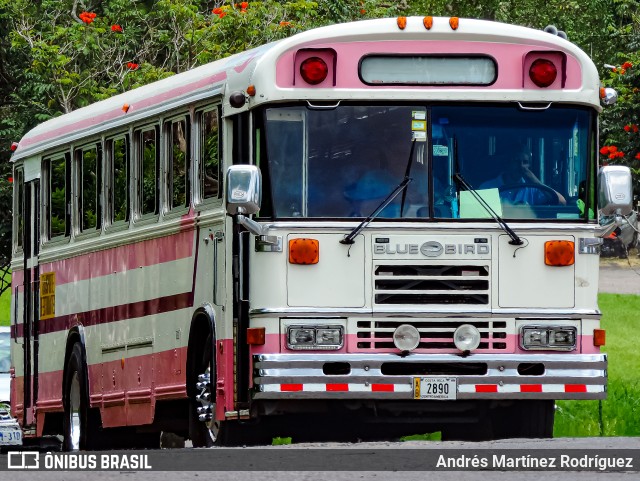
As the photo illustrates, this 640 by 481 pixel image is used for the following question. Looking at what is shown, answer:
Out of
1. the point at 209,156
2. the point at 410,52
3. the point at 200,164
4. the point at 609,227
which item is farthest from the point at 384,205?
the point at 200,164

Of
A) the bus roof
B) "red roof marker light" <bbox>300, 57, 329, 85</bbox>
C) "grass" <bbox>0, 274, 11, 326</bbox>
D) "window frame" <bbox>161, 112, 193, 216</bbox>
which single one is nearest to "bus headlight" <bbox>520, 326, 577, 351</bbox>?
the bus roof

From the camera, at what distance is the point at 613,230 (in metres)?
12.9

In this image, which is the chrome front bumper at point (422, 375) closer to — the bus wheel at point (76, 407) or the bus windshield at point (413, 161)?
the bus windshield at point (413, 161)

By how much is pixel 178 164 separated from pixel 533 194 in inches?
121

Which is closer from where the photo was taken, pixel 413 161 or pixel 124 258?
pixel 413 161

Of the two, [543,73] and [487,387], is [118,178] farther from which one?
[487,387]

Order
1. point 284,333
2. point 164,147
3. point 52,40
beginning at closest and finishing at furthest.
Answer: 1. point 284,333
2. point 164,147
3. point 52,40

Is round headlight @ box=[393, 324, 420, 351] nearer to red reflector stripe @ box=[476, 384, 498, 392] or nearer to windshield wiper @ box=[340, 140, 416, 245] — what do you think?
red reflector stripe @ box=[476, 384, 498, 392]

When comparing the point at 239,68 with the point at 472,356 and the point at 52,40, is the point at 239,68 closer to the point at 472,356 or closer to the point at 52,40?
the point at 472,356

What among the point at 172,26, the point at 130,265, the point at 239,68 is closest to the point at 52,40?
the point at 172,26

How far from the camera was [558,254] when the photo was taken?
1285 cm

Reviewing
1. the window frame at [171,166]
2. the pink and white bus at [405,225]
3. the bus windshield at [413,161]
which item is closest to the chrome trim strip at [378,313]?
the pink and white bus at [405,225]

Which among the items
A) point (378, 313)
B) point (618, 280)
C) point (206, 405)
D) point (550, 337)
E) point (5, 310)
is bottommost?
point (206, 405)

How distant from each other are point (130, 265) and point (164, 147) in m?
1.39
